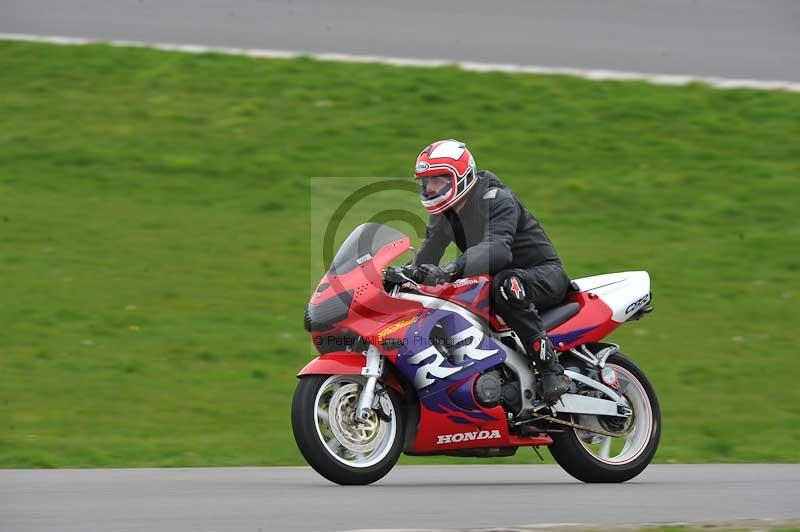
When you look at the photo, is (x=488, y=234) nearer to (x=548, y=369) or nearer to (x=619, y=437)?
(x=548, y=369)

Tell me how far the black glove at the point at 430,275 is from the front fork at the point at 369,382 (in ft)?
1.61

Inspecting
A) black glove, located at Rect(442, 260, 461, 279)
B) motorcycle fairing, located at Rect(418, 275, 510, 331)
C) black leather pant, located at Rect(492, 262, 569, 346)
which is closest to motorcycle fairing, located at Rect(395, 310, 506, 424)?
motorcycle fairing, located at Rect(418, 275, 510, 331)

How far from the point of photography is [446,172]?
7.80m

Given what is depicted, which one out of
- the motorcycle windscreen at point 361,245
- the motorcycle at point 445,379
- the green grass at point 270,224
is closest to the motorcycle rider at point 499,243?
the motorcycle at point 445,379

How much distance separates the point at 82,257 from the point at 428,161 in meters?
6.53

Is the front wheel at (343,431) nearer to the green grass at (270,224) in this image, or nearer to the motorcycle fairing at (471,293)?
the motorcycle fairing at (471,293)

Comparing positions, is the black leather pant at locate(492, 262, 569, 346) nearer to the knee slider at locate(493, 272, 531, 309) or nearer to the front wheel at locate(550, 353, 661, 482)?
the knee slider at locate(493, 272, 531, 309)

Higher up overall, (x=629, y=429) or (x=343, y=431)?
(x=343, y=431)

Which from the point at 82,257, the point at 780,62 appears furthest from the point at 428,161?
the point at 780,62

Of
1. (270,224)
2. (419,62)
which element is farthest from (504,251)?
(419,62)

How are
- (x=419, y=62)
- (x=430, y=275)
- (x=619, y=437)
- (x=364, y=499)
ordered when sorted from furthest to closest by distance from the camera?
(x=419, y=62) → (x=619, y=437) → (x=430, y=275) → (x=364, y=499)

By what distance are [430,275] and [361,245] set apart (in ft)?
1.63

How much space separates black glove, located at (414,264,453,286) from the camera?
7.49 m

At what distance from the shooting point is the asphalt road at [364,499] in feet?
19.8
